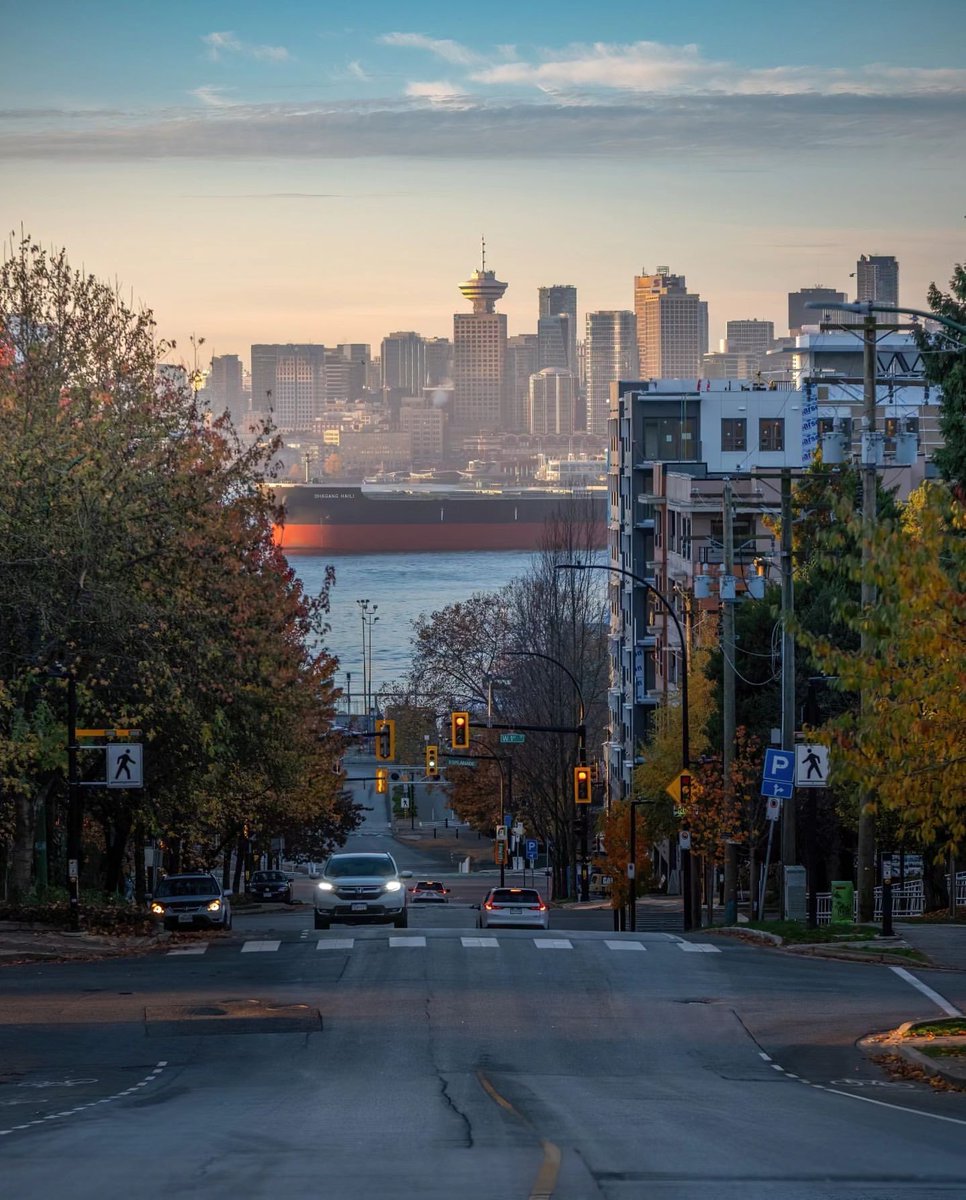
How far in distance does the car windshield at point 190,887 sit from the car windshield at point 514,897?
23.1 feet

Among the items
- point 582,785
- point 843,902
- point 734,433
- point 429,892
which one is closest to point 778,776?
point 843,902

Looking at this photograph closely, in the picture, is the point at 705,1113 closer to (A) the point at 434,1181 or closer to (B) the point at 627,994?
(A) the point at 434,1181

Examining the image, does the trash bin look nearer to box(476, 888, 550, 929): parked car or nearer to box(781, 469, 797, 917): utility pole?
box(781, 469, 797, 917): utility pole

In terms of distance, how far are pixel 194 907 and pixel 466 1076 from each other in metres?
22.5

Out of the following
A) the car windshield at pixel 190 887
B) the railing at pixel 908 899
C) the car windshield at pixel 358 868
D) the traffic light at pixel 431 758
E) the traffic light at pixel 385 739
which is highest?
the traffic light at pixel 385 739

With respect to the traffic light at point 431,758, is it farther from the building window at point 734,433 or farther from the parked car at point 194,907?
the building window at point 734,433

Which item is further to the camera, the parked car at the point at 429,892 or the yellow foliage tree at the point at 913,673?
the parked car at the point at 429,892

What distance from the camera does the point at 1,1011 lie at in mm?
25172

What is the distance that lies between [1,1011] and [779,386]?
10726 centimetres

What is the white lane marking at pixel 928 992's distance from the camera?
2531 centimetres

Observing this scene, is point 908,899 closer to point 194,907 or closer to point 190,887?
point 190,887

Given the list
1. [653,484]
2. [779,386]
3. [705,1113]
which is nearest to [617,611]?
[653,484]

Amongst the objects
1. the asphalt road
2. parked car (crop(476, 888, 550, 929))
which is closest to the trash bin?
parked car (crop(476, 888, 550, 929))

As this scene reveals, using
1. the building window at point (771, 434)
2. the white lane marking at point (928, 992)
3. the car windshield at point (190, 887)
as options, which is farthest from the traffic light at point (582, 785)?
the building window at point (771, 434)
